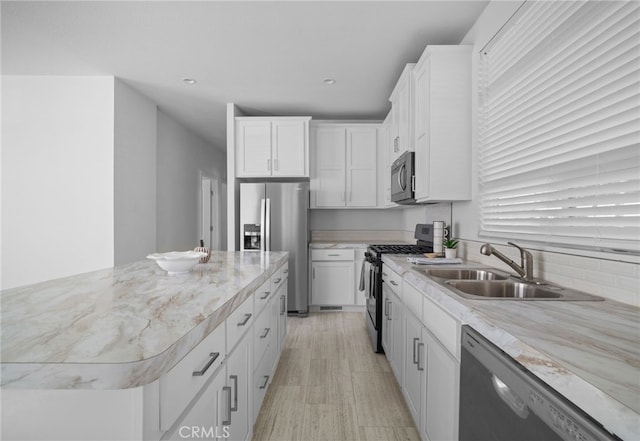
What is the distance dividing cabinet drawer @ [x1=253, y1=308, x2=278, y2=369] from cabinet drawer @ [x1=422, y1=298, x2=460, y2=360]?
33.4 inches

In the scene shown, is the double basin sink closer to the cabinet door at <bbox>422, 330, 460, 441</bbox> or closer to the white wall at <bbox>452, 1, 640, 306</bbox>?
the white wall at <bbox>452, 1, 640, 306</bbox>

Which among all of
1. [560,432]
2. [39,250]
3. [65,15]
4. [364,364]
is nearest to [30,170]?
[39,250]

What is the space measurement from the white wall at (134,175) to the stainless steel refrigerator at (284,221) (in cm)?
130

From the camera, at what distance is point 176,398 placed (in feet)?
2.49

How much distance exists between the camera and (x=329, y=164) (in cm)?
452

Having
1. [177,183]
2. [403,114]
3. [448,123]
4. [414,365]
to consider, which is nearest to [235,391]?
[414,365]

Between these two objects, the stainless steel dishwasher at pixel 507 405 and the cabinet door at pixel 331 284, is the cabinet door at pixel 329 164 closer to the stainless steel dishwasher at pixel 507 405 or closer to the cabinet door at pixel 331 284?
the cabinet door at pixel 331 284

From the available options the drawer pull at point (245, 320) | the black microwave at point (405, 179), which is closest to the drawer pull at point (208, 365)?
the drawer pull at point (245, 320)

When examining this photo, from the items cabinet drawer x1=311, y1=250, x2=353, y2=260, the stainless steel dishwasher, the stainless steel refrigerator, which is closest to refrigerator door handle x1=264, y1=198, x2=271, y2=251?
the stainless steel refrigerator

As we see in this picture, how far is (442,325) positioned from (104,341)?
3.81 feet

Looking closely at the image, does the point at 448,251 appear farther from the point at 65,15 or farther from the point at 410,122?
the point at 65,15

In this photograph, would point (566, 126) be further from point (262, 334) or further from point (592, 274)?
point (262, 334)

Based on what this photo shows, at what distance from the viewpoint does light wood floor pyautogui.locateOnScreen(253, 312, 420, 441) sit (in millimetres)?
1777

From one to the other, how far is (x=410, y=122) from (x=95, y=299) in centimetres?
258
